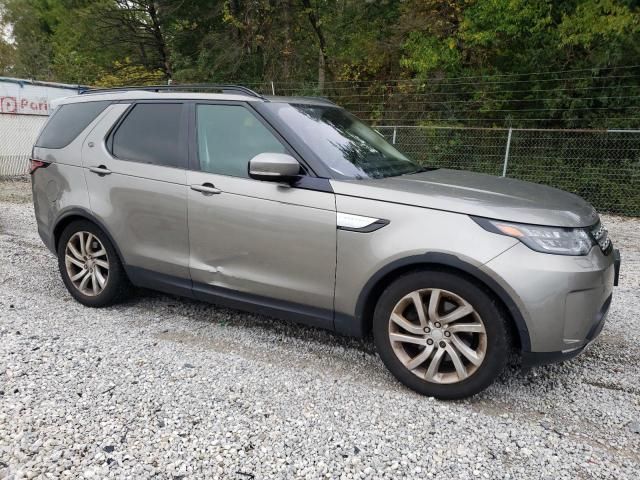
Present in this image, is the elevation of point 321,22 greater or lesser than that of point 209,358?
greater

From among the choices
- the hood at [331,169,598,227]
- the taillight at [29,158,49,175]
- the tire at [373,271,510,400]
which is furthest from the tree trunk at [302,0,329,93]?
the tire at [373,271,510,400]

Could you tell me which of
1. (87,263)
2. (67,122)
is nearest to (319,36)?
(67,122)

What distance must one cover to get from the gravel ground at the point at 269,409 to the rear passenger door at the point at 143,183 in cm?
62

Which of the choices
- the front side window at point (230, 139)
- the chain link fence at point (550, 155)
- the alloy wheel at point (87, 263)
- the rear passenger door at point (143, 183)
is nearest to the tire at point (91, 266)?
the alloy wheel at point (87, 263)

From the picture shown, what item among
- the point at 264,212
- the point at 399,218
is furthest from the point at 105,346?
the point at 399,218

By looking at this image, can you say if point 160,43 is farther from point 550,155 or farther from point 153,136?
point 153,136

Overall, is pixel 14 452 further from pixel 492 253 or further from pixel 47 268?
pixel 47 268

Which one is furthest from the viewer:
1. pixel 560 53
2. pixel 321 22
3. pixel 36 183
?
pixel 321 22

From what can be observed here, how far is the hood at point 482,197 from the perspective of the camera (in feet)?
9.22

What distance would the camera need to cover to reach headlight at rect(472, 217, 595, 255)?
2.71 meters

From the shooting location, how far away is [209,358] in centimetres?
347

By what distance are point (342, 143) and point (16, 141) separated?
13.8 metres

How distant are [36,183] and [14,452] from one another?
9.54ft

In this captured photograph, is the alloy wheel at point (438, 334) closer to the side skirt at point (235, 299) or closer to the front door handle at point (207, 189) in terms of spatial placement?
the side skirt at point (235, 299)
